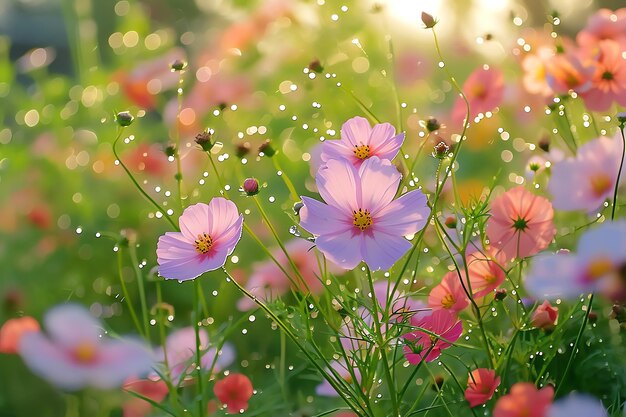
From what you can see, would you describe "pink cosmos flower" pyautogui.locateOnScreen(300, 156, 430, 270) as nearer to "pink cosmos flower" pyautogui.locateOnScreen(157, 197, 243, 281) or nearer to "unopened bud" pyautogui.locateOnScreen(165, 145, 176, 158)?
"pink cosmos flower" pyautogui.locateOnScreen(157, 197, 243, 281)

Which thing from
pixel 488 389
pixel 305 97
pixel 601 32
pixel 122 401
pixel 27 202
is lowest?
pixel 488 389

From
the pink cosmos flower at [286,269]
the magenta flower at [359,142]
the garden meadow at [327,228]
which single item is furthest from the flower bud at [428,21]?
the pink cosmos flower at [286,269]

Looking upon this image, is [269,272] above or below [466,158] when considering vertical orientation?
below

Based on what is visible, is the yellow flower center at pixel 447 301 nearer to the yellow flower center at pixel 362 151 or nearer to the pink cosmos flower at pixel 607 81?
the yellow flower center at pixel 362 151

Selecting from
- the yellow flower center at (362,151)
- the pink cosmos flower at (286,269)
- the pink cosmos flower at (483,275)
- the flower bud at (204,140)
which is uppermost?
the pink cosmos flower at (286,269)

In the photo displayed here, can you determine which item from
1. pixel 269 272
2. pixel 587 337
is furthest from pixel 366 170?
pixel 269 272

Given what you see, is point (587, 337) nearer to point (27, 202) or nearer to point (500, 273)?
point (500, 273)

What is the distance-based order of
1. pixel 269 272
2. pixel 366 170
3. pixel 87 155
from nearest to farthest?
pixel 366 170
pixel 269 272
pixel 87 155
